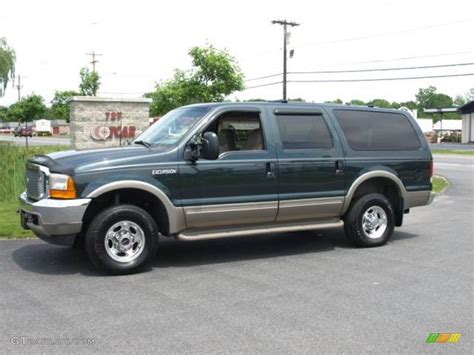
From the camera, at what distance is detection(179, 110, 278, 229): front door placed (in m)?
6.64

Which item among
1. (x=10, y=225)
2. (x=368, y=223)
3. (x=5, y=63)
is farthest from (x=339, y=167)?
(x=5, y=63)

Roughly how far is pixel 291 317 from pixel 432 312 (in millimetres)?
1303

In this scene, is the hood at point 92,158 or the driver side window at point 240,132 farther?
the driver side window at point 240,132

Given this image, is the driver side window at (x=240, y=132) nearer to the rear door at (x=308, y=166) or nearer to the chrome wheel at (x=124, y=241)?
the rear door at (x=308, y=166)

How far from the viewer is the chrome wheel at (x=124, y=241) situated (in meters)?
6.28

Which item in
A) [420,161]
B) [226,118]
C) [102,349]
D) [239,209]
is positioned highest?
[226,118]

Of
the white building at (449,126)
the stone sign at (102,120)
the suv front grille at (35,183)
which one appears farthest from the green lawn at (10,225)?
the white building at (449,126)

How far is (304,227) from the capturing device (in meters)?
7.48

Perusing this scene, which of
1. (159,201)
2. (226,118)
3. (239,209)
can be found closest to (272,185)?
(239,209)

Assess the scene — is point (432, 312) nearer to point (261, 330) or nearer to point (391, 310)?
point (391, 310)

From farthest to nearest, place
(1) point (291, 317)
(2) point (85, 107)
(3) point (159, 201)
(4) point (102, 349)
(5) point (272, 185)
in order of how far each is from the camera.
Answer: (2) point (85, 107) < (5) point (272, 185) < (3) point (159, 201) < (1) point (291, 317) < (4) point (102, 349)

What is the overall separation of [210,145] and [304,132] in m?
1.61

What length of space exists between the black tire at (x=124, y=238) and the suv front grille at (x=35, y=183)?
0.73 meters

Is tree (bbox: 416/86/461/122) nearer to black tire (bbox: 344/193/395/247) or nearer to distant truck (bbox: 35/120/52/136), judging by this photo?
distant truck (bbox: 35/120/52/136)
